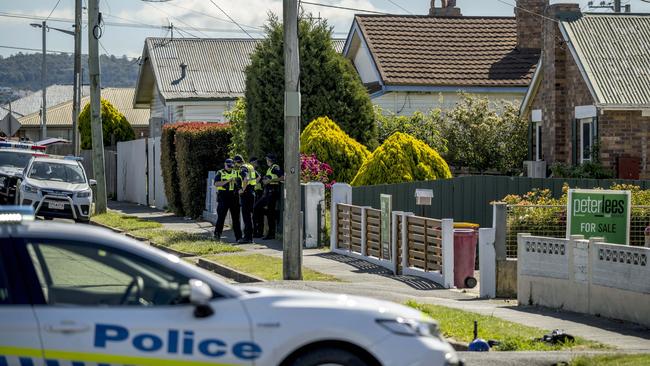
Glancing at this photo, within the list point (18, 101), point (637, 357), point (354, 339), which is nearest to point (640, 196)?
point (637, 357)

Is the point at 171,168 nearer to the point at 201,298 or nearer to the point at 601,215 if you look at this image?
the point at 601,215

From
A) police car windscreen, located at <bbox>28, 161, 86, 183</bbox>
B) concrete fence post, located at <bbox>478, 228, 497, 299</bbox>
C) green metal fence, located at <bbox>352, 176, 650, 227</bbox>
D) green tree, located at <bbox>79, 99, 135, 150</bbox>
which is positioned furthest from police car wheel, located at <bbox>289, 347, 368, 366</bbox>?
green tree, located at <bbox>79, 99, 135, 150</bbox>

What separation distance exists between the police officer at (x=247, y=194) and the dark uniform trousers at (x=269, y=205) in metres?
0.45

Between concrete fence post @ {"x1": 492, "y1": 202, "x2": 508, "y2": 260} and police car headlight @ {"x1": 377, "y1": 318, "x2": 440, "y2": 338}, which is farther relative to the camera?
concrete fence post @ {"x1": 492, "y1": 202, "x2": 508, "y2": 260}

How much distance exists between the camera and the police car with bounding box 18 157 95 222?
31.2 meters

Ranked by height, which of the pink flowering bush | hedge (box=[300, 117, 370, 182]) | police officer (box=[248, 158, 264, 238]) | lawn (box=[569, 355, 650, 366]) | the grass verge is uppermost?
hedge (box=[300, 117, 370, 182])

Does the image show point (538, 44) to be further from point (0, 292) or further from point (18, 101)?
point (18, 101)

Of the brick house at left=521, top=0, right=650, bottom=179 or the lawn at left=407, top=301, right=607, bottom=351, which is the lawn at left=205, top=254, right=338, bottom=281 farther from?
the brick house at left=521, top=0, right=650, bottom=179

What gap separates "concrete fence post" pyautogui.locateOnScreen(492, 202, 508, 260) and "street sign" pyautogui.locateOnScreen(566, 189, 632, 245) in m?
0.96

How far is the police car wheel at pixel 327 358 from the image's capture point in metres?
7.90

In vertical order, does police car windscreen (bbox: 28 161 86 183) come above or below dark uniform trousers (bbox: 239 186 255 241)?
Answer: above

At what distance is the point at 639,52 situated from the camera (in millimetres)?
30078

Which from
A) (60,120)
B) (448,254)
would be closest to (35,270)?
(448,254)

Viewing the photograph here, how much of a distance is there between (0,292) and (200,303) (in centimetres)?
123
